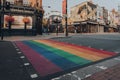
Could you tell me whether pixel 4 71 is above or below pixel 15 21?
below

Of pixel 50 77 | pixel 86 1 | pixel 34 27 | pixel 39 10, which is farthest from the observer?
pixel 86 1

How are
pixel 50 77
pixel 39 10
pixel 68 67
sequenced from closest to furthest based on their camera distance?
pixel 50 77
pixel 68 67
pixel 39 10

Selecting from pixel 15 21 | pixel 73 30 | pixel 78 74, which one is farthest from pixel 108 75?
pixel 73 30

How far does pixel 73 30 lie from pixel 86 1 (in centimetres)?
1075

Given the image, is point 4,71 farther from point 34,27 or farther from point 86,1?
point 86,1

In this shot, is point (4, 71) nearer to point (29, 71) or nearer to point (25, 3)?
point (29, 71)

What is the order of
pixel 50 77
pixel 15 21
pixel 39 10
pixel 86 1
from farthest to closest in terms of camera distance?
pixel 86 1, pixel 39 10, pixel 15 21, pixel 50 77

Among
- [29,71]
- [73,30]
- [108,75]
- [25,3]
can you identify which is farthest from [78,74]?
[73,30]

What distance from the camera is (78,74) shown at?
258 inches

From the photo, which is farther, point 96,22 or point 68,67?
point 96,22

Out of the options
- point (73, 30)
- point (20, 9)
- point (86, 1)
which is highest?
point (86, 1)

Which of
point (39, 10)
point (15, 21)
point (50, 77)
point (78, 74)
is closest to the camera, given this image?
point (50, 77)

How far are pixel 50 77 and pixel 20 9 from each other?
29461 mm

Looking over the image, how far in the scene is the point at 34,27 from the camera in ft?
117
